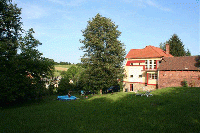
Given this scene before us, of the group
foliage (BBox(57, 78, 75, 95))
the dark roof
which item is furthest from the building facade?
foliage (BBox(57, 78, 75, 95))

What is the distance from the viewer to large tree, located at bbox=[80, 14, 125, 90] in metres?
33.2

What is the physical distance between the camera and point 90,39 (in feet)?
113

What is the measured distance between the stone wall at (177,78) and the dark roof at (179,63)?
90 centimetres

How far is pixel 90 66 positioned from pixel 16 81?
15150mm

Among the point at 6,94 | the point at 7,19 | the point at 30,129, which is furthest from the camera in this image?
the point at 7,19

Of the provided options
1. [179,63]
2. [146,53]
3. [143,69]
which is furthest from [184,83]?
[146,53]

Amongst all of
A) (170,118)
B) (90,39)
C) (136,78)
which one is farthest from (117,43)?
(170,118)

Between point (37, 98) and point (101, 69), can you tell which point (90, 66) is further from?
point (37, 98)

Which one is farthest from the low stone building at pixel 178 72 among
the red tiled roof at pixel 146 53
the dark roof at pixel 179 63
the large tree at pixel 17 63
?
the large tree at pixel 17 63

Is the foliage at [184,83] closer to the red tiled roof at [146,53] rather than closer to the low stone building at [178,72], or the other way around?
the low stone building at [178,72]

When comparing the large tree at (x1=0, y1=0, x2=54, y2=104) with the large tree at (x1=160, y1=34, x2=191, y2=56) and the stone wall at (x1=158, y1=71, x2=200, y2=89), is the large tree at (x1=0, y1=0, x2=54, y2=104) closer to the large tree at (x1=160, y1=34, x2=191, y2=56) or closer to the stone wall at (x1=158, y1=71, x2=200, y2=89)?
the stone wall at (x1=158, y1=71, x2=200, y2=89)

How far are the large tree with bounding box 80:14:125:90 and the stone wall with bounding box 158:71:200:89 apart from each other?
9871 millimetres

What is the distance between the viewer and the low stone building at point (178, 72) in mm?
33734

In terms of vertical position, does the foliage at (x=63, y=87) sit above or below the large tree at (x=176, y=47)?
below
